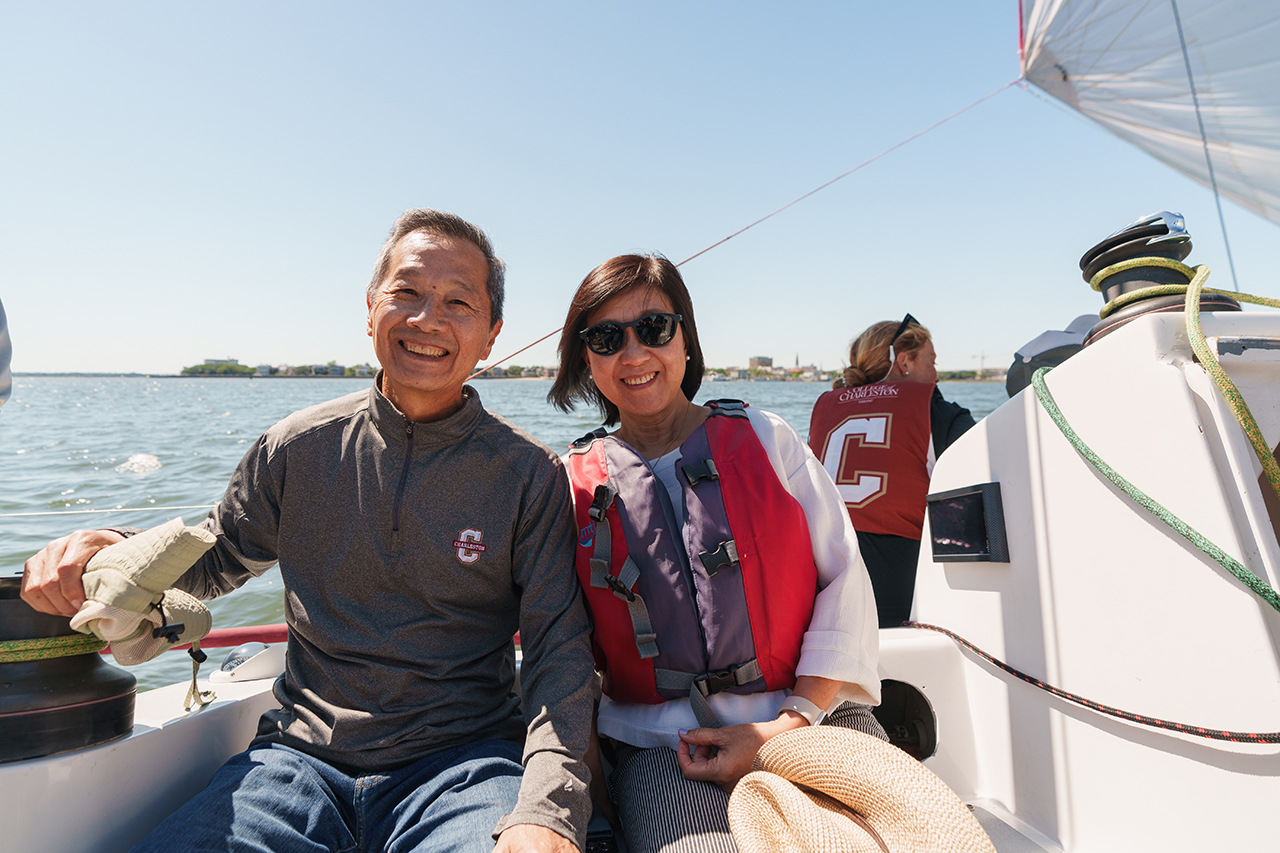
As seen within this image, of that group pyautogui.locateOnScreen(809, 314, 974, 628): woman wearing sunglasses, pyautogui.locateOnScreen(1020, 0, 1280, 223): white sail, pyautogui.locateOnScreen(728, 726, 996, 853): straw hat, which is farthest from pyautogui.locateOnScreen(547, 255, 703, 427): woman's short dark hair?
pyautogui.locateOnScreen(1020, 0, 1280, 223): white sail

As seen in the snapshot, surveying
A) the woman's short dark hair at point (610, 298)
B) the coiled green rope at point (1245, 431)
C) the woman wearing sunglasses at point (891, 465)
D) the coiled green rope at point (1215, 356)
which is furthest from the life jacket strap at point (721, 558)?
the woman wearing sunglasses at point (891, 465)

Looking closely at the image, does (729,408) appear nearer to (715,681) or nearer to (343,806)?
(715,681)

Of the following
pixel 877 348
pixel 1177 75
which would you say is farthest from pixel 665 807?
pixel 1177 75

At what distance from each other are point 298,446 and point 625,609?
2.81ft

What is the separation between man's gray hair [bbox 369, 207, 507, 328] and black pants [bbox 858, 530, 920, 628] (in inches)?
84.5

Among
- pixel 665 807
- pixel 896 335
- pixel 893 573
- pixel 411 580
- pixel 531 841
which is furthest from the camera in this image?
pixel 896 335

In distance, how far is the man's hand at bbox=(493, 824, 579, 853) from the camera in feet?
3.63

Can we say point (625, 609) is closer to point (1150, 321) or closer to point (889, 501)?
point (1150, 321)

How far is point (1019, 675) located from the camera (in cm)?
151

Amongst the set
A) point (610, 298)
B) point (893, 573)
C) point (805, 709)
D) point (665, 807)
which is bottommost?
point (893, 573)

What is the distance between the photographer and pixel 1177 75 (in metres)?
5.34

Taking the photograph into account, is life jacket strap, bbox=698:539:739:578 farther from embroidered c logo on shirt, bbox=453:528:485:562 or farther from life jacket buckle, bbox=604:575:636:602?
embroidered c logo on shirt, bbox=453:528:485:562

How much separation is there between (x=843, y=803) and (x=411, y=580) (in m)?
0.97

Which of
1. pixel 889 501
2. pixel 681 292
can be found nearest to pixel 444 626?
pixel 681 292
